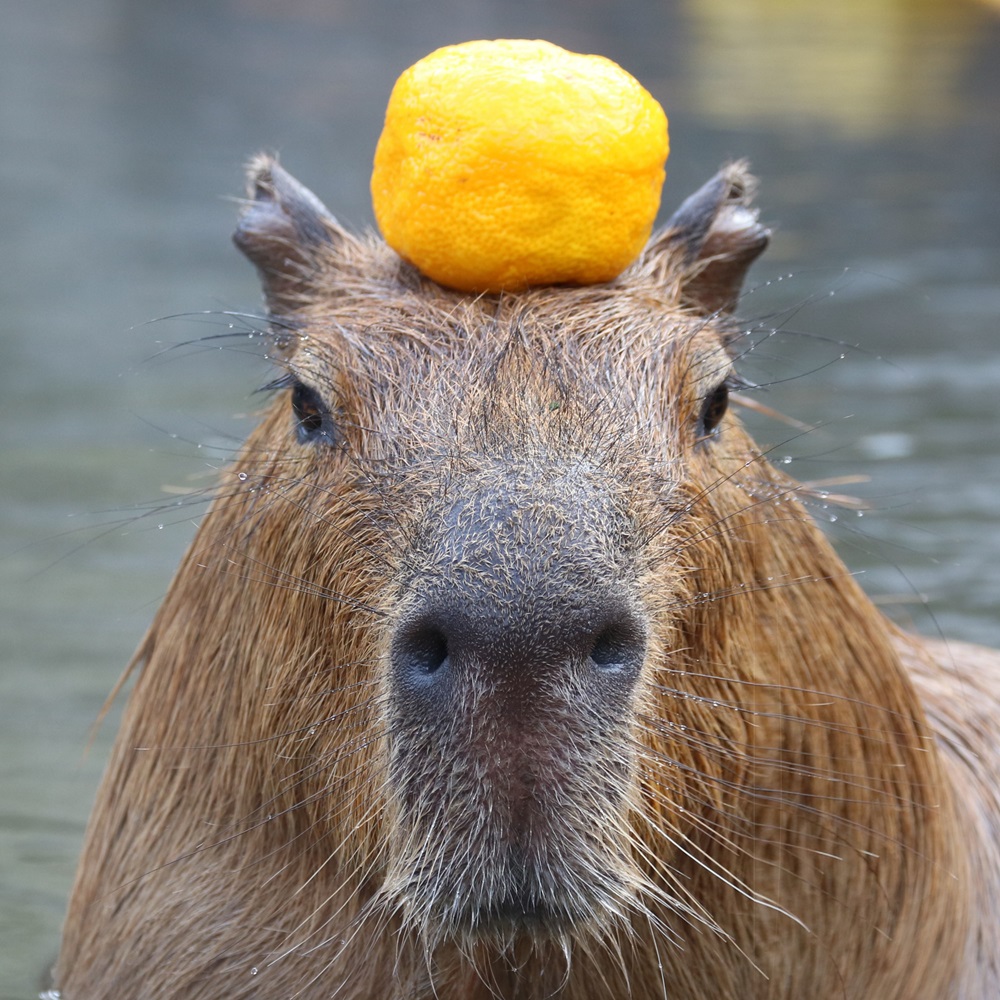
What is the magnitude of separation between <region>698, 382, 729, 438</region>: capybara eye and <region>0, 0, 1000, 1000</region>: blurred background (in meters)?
0.34

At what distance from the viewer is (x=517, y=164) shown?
4.17m

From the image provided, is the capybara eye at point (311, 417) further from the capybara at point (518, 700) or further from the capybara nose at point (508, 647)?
the capybara nose at point (508, 647)

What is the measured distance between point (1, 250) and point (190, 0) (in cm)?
1417

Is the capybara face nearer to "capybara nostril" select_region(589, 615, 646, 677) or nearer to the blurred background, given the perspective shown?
"capybara nostril" select_region(589, 615, 646, 677)

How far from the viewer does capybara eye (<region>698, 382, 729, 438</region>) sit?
4.27m

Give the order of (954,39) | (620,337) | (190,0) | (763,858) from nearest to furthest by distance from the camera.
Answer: (620,337)
(763,858)
(954,39)
(190,0)

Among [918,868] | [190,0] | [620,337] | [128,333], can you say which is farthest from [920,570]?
[190,0]

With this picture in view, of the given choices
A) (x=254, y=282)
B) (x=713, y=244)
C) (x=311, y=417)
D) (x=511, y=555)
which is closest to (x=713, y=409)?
(x=713, y=244)

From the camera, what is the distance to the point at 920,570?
9539 mm

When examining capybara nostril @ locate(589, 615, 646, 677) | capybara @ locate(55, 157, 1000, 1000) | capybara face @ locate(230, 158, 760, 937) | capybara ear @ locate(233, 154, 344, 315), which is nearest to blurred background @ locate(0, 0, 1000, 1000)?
capybara ear @ locate(233, 154, 344, 315)

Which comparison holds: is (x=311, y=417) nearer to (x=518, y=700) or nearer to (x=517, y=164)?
(x=517, y=164)

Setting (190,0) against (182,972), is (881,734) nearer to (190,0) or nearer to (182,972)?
(182,972)

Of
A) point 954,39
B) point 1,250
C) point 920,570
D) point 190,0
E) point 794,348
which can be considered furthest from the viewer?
point 190,0

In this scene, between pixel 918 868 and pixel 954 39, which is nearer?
pixel 918 868
